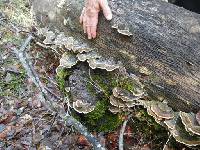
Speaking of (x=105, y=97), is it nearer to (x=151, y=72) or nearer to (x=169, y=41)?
(x=151, y=72)

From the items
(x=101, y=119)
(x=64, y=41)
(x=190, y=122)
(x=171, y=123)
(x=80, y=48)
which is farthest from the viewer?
(x=64, y=41)

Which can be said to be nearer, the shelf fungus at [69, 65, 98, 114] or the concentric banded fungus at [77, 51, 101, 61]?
the shelf fungus at [69, 65, 98, 114]

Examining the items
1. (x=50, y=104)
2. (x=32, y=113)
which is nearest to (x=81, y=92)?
(x=50, y=104)

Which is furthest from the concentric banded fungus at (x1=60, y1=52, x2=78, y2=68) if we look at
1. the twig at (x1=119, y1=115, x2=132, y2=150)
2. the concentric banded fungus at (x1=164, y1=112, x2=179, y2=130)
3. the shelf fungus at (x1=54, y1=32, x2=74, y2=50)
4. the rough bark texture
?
the concentric banded fungus at (x1=164, y1=112, x2=179, y2=130)

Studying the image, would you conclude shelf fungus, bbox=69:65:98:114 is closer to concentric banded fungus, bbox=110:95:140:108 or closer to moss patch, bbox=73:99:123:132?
moss patch, bbox=73:99:123:132

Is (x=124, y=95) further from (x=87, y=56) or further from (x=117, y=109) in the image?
(x=87, y=56)

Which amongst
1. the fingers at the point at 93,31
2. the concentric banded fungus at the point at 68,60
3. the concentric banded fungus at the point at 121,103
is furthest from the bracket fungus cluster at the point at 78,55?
the concentric banded fungus at the point at 121,103
